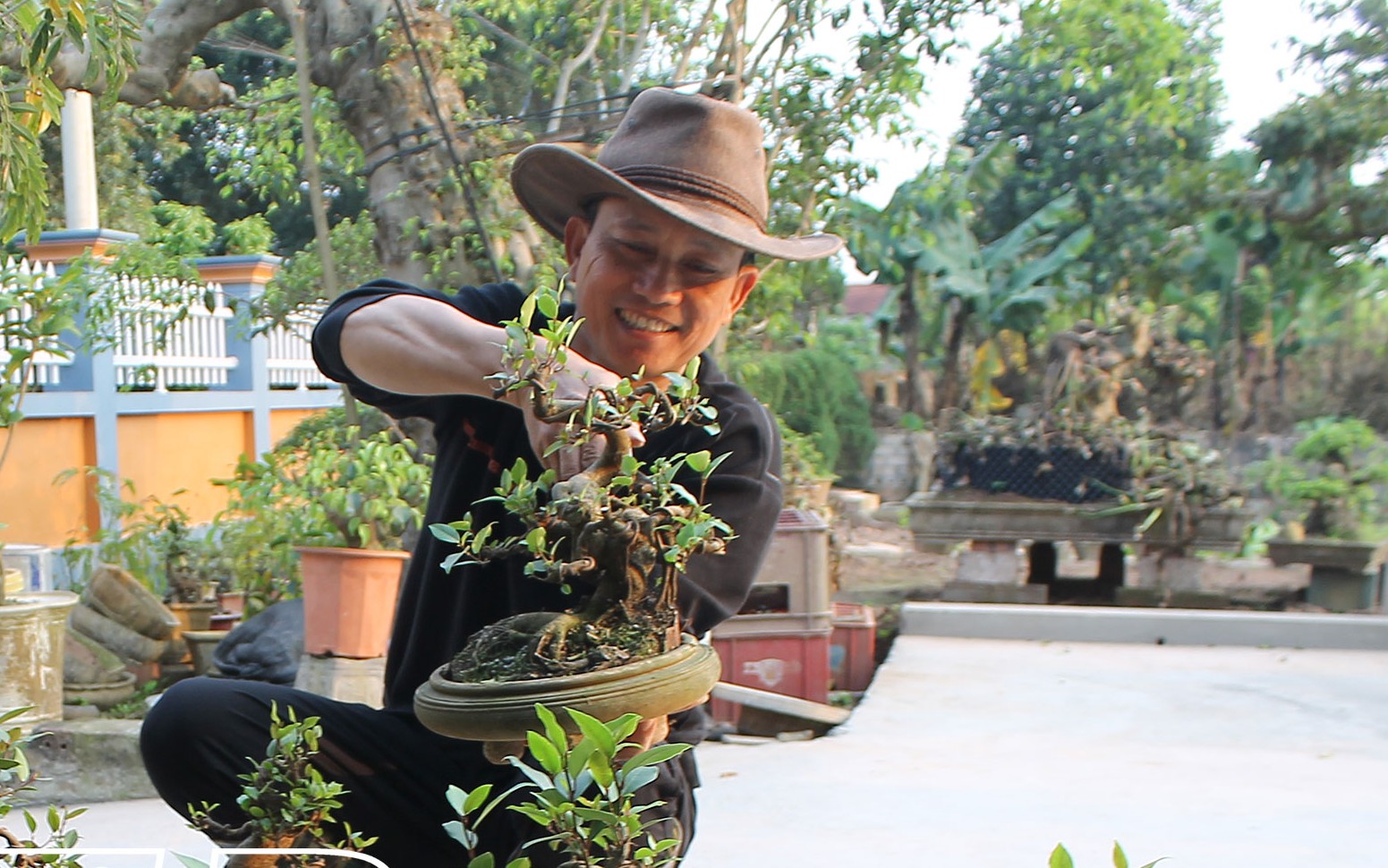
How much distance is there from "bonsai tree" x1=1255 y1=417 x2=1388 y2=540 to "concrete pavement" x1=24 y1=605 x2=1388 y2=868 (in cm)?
152

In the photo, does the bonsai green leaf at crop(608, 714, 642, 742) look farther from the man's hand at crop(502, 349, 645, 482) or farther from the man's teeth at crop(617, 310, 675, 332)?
the man's teeth at crop(617, 310, 675, 332)

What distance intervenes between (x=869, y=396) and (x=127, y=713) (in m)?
12.7

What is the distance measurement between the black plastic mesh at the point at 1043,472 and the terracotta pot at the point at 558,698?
5582 mm

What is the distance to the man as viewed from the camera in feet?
4.78

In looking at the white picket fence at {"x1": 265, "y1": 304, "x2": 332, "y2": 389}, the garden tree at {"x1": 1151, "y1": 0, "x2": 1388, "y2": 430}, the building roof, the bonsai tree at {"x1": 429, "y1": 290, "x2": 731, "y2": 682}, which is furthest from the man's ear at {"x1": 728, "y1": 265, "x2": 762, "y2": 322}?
the building roof

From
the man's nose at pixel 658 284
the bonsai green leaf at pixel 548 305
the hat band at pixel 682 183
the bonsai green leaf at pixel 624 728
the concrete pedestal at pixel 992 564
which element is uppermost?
the hat band at pixel 682 183

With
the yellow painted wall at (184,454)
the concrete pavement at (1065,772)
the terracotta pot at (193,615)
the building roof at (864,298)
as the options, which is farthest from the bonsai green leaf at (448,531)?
the building roof at (864,298)

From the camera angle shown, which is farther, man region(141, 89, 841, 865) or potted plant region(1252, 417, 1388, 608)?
potted plant region(1252, 417, 1388, 608)

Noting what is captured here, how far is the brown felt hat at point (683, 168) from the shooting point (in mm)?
1491

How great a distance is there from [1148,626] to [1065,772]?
2.26 metres

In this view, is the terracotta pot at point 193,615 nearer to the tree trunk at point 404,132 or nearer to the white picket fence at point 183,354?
the white picket fence at point 183,354

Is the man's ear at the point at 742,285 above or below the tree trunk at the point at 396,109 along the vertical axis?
below

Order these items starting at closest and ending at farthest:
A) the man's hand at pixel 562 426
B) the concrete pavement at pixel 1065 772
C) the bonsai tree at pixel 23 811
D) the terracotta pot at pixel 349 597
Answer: the bonsai tree at pixel 23 811, the man's hand at pixel 562 426, the concrete pavement at pixel 1065 772, the terracotta pot at pixel 349 597

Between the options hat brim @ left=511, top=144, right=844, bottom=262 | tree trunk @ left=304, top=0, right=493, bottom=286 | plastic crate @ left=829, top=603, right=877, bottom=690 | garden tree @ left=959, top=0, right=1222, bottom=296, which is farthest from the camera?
garden tree @ left=959, top=0, right=1222, bottom=296
